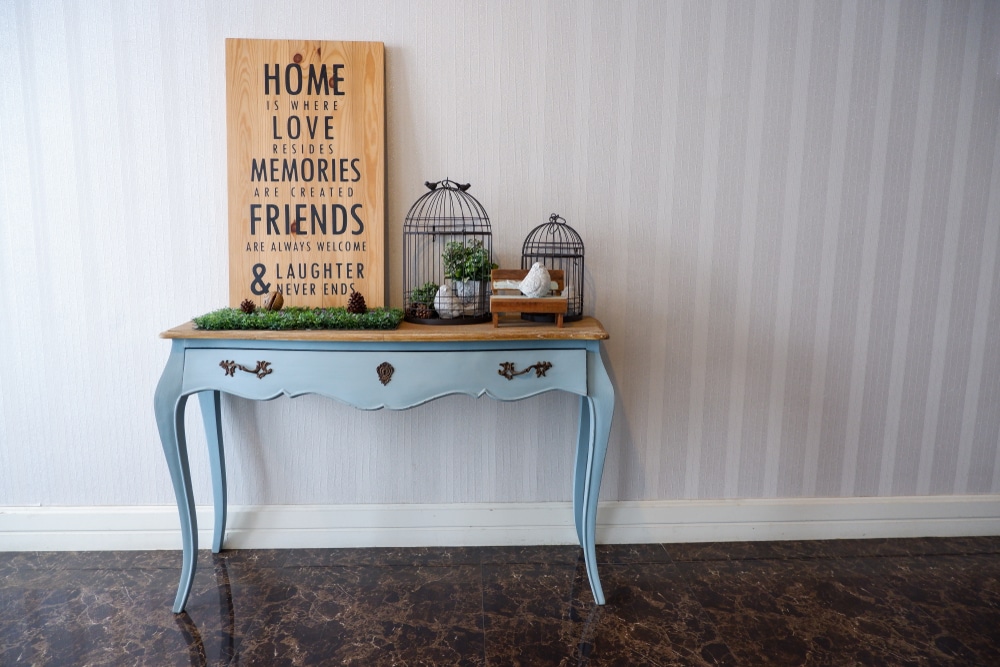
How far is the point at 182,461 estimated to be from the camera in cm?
214

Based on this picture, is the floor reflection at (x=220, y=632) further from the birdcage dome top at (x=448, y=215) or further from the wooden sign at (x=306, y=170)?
the birdcage dome top at (x=448, y=215)

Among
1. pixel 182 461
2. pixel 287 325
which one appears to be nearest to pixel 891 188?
pixel 287 325

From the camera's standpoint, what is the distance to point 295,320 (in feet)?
6.81

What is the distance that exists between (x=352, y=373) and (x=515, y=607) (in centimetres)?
91

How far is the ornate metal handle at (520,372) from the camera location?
209cm

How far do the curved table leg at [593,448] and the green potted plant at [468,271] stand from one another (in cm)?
42

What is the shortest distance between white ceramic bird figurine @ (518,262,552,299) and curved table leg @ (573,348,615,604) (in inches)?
9.6

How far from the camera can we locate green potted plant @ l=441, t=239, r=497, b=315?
2246mm

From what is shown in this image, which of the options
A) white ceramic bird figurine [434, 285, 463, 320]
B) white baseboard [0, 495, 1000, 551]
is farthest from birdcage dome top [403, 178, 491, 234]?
white baseboard [0, 495, 1000, 551]

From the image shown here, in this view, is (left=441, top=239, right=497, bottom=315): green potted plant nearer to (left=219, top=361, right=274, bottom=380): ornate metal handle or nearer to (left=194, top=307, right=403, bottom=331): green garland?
(left=194, top=307, right=403, bottom=331): green garland

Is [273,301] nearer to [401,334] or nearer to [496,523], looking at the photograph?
[401,334]

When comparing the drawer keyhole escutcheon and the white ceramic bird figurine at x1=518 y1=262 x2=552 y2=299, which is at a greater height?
the white ceramic bird figurine at x1=518 y1=262 x2=552 y2=299

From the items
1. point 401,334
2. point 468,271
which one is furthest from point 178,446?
point 468,271

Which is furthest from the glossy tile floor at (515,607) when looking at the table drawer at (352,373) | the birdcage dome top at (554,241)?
the birdcage dome top at (554,241)
